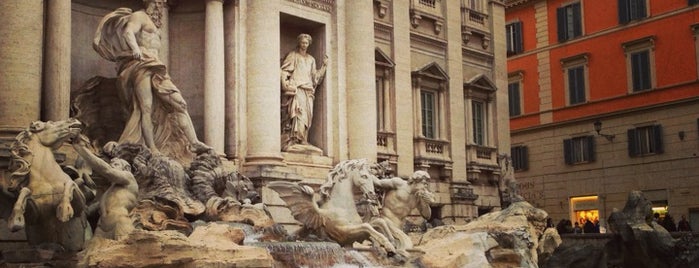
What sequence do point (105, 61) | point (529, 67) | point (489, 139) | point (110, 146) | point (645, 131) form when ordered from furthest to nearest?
1. point (529, 67)
2. point (645, 131)
3. point (489, 139)
4. point (105, 61)
5. point (110, 146)

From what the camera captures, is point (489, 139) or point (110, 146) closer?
point (110, 146)

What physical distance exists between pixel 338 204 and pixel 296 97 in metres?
5.76

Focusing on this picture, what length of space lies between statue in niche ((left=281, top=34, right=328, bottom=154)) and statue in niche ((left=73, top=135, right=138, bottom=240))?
332 inches

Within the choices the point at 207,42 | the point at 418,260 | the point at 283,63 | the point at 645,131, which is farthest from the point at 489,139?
the point at 418,260

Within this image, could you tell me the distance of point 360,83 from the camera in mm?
23656

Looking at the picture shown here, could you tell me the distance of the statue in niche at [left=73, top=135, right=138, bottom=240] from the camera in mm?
13203

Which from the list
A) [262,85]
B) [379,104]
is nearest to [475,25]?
[379,104]

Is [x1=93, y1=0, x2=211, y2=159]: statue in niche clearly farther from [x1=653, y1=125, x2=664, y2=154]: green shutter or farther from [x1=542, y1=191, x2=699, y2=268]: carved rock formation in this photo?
[x1=653, y1=125, x2=664, y2=154]: green shutter

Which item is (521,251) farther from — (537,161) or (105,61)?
(537,161)

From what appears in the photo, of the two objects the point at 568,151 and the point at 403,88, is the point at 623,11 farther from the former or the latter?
the point at 403,88

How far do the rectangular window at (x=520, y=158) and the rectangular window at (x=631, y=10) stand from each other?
6987 millimetres

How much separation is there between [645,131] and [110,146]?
907 inches

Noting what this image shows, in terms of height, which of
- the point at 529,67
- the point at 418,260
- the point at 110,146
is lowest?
the point at 418,260

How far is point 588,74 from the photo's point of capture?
36594 mm
